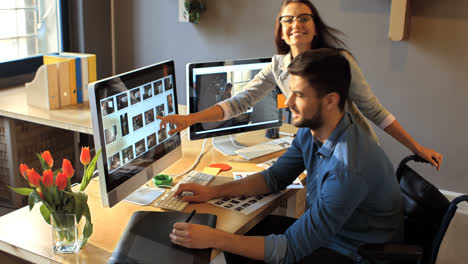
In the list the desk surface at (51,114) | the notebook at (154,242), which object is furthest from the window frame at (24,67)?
the notebook at (154,242)

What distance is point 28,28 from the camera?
12.4 ft

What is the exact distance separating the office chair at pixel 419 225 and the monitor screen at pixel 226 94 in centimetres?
82

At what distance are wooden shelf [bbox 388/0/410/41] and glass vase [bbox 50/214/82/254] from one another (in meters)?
2.43

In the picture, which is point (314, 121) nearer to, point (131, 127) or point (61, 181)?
point (131, 127)

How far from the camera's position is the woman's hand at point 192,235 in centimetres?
145

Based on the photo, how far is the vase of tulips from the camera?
1.34 meters

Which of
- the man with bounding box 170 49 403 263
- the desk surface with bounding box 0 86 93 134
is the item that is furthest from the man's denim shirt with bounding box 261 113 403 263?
the desk surface with bounding box 0 86 93 134

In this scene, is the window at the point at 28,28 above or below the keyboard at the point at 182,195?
above

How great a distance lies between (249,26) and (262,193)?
217cm

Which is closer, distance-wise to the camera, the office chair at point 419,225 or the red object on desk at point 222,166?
the office chair at point 419,225

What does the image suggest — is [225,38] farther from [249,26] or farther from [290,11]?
[290,11]

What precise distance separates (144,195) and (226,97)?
743mm

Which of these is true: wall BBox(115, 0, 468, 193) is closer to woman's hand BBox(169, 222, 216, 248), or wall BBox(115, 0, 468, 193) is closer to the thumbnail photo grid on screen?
the thumbnail photo grid on screen

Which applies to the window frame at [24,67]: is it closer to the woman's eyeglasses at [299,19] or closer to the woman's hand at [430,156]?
the woman's eyeglasses at [299,19]
